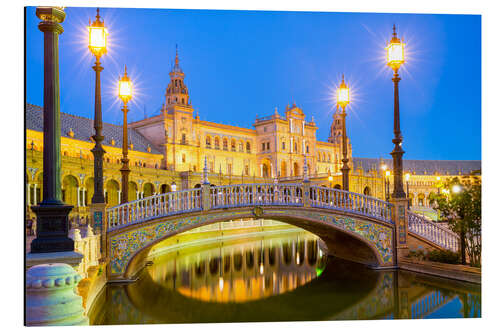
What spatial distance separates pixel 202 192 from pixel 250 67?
3.54 meters

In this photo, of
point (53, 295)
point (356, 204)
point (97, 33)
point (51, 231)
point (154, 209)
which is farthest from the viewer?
point (356, 204)

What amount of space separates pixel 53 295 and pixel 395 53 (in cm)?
697

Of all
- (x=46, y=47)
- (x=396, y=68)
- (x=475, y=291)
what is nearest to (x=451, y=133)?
(x=396, y=68)

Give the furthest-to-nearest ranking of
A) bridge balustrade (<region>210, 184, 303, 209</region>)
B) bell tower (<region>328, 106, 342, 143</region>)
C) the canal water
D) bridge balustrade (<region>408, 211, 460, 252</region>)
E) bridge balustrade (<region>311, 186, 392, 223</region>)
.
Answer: bell tower (<region>328, 106, 342, 143</region>)
bridge balustrade (<region>311, 186, 392, 223</region>)
bridge balustrade (<region>408, 211, 460, 252</region>)
bridge balustrade (<region>210, 184, 303, 209</region>)
the canal water

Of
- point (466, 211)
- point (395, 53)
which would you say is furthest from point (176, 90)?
point (466, 211)

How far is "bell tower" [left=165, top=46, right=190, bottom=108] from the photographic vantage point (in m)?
38.4

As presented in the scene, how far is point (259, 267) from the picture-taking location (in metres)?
Result: 10.1

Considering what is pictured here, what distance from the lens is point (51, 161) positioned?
4703mm

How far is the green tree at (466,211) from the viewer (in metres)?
7.26

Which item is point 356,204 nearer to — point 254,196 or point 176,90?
point 254,196

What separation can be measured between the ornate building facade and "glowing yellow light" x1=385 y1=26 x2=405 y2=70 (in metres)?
13.4

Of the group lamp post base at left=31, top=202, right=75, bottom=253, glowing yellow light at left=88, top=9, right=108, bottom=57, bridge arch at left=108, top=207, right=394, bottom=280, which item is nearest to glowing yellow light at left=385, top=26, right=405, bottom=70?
bridge arch at left=108, top=207, right=394, bottom=280

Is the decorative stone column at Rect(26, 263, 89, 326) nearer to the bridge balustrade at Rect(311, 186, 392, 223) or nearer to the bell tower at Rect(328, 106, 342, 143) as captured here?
the bridge balustrade at Rect(311, 186, 392, 223)

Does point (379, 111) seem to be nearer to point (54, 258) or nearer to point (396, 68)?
point (396, 68)
